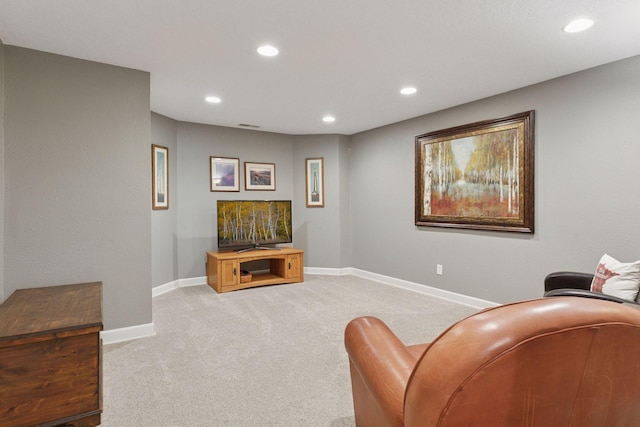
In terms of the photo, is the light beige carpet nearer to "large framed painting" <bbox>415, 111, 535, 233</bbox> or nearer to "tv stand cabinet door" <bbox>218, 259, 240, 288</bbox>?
"tv stand cabinet door" <bbox>218, 259, 240, 288</bbox>

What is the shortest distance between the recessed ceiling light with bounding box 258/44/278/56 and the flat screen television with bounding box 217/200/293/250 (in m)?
2.73

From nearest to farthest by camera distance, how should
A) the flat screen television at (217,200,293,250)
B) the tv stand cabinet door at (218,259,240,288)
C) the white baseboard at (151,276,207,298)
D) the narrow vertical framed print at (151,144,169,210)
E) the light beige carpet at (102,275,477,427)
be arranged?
1. the light beige carpet at (102,275,477,427)
2. the narrow vertical framed print at (151,144,169,210)
3. the white baseboard at (151,276,207,298)
4. the tv stand cabinet door at (218,259,240,288)
5. the flat screen television at (217,200,293,250)

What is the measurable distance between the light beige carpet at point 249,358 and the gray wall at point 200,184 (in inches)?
31.9

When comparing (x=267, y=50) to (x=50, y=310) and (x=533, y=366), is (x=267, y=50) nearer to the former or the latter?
(x=50, y=310)

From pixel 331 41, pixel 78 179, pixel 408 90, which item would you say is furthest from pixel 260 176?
pixel 331 41

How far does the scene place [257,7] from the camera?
2.15 metres

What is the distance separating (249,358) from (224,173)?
11.2 ft

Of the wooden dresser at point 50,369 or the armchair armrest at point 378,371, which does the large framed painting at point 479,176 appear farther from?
the wooden dresser at point 50,369

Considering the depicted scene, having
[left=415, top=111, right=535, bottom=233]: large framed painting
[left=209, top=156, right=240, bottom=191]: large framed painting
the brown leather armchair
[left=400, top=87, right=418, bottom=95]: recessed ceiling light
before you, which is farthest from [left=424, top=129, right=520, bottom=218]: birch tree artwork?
the brown leather armchair

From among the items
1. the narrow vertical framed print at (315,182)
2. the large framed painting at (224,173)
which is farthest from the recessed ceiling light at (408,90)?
the large framed painting at (224,173)

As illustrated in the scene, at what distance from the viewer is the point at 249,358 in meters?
2.76

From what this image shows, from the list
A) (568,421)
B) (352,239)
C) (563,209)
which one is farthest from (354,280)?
(568,421)

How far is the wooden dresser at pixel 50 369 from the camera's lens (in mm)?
1806

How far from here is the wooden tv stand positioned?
486cm
